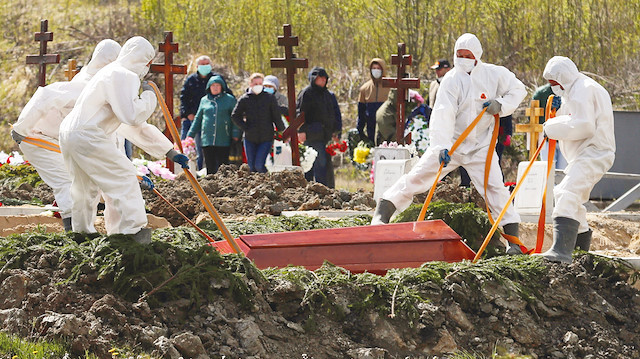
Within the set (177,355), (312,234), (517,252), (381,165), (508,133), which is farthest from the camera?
(508,133)

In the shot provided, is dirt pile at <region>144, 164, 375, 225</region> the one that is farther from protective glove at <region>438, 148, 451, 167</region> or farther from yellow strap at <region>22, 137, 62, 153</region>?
protective glove at <region>438, 148, 451, 167</region>

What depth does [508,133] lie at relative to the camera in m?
15.1

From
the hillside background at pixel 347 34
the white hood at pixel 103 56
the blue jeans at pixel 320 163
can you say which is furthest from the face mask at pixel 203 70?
the hillside background at pixel 347 34

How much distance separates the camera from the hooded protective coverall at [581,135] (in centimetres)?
842

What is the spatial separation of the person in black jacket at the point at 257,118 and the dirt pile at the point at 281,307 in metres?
7.70

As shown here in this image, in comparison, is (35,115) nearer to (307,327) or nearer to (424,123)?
(307,327)

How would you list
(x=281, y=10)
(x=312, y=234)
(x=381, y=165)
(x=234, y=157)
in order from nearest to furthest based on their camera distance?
(x=312, y=234), (x=381, y=165), (x=234, y=157), (x=281, y=10)

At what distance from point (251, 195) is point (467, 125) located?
4.56 meters

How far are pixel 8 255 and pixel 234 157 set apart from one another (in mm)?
9255

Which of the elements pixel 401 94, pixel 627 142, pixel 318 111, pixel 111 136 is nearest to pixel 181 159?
pixel 111 136

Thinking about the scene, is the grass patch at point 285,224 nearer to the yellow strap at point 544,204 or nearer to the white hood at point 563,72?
the yellow strap at point 544,204

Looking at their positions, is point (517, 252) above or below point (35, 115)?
below

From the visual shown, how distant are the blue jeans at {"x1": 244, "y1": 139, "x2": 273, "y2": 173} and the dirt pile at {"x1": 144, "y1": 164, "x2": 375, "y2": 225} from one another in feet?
1.81

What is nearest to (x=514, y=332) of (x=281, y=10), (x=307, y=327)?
(x=307, y=327)
